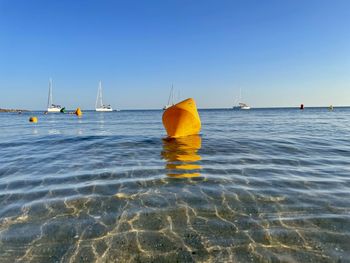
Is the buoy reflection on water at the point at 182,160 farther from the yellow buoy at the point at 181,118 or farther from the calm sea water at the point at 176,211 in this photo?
the yellow buoy at the point at 181,118

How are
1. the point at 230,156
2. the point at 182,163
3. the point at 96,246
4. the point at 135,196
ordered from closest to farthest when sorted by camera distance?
the point at 96,246 < the point at 135,196 < the point at 182,163 < the point at 230,156

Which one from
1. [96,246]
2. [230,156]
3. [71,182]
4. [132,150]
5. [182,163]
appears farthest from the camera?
[132,150]

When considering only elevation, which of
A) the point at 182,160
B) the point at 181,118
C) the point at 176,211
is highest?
the point at 181,118

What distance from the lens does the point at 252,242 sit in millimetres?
4297

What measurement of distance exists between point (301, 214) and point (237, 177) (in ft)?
9.14

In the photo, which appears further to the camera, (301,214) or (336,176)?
(336,176)

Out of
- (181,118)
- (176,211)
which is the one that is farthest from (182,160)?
(181,118)

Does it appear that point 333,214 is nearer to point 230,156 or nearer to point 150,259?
point 150,259

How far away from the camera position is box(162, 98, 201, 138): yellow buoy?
52.5 ft

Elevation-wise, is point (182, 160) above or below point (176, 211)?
above

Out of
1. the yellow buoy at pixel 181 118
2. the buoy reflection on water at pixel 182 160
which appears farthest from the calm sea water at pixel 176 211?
the yellow buoy at pixel 181 118

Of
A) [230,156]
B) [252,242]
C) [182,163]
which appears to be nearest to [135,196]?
[252,242]

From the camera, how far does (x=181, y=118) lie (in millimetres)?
16250

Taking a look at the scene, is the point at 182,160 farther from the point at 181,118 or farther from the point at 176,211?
the point at 181,118
